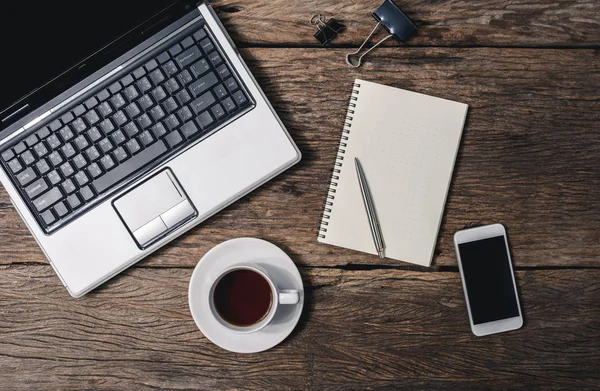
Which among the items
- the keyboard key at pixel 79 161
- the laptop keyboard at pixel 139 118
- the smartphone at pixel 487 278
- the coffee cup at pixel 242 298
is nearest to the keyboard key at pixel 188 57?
the laptop keyboard at pixel 139 118

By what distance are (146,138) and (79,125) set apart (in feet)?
0.33

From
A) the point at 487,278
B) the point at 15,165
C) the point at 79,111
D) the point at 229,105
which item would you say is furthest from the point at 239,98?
the point at 487,278

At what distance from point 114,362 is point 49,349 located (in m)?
0.11

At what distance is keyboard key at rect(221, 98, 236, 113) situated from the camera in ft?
2.57

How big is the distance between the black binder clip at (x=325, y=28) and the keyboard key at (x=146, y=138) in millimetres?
311

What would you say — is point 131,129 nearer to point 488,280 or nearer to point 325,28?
point 325,28

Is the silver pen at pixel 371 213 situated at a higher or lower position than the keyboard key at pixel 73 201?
lower

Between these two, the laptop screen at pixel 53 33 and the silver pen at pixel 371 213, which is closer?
the laptop screen at pixel 53 33

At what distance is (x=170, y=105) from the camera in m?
0.79

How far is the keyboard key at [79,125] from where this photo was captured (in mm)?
782

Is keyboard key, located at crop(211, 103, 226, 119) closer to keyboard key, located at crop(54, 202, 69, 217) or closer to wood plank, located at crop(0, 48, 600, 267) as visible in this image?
wood plank, located at crop(0, 48, 600, 267)

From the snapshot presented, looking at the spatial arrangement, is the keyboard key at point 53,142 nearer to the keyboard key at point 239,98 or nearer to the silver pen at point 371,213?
the keyboard key at point 239,98

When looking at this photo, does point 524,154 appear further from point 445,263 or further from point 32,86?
point 32,86

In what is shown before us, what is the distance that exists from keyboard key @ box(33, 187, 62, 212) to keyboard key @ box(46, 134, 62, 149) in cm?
6
